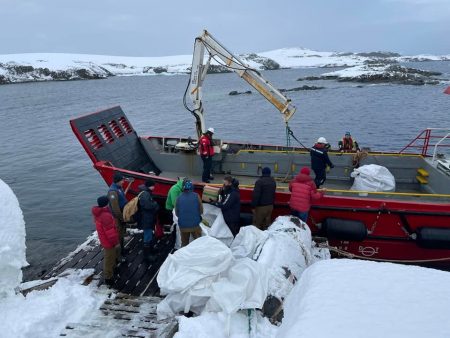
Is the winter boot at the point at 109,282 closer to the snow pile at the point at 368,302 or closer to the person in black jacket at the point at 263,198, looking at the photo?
the person in black jacket at the point at 263,198

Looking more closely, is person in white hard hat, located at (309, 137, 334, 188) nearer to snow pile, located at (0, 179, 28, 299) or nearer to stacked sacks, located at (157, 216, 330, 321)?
stacked sacks, located at (157, 216, 330, 321)

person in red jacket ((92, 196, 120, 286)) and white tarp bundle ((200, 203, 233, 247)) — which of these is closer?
person in red jacket ((92, 196, 120, 286))

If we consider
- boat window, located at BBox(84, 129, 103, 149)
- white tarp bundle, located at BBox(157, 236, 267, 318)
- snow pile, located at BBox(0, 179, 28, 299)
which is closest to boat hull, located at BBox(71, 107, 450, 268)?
boat window, located at BBox(84, 129, 103, 149)

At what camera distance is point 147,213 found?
6.75 m

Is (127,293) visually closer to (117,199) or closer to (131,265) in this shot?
(131,265)

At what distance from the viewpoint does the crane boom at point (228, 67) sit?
952cm

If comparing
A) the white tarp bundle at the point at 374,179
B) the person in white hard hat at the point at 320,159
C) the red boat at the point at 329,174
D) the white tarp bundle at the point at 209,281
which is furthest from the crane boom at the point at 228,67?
the white tarp bundle at the point at 209,281

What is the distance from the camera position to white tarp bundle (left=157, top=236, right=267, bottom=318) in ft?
15.4

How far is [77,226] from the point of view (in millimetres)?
11961

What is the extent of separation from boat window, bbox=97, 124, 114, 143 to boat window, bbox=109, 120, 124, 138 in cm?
28

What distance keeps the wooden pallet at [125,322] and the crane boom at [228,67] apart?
5.60m

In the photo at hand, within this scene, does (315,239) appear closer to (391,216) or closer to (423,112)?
(391,216)

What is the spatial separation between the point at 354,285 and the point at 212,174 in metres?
8.64

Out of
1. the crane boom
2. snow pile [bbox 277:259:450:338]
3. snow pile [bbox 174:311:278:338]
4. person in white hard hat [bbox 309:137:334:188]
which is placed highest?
the crane boom
